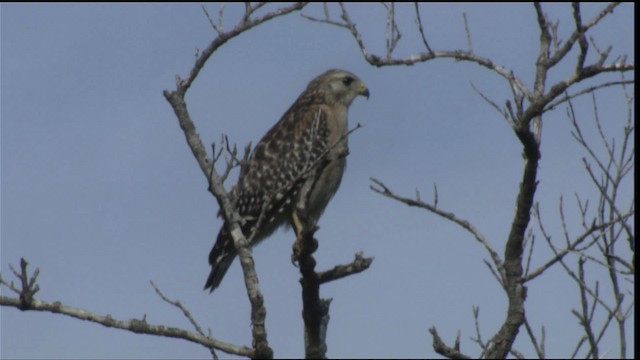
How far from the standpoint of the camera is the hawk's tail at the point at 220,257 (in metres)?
9.11

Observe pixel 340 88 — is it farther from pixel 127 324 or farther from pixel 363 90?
pixel 127 324

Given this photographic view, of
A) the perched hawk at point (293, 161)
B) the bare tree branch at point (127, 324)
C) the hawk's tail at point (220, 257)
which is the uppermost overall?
the perched hawk at point (293, 161)

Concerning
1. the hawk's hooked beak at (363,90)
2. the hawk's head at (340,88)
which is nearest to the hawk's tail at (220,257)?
the hawk's head at (340,88)

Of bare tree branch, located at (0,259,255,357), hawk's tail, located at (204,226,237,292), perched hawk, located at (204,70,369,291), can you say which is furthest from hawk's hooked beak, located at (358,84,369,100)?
bare tree branch, located at (0,259,255,357)

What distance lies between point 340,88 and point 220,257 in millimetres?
2613

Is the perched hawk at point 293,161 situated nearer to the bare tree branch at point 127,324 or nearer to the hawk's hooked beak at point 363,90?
the hawk's hooked beak at point 363,90

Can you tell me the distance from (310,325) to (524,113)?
5.84ft

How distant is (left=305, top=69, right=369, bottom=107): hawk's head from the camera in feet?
35.8

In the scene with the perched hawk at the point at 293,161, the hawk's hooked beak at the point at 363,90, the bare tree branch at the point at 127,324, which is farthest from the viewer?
the hawk's hooked beak at the point at 363,90

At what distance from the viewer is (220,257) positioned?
9109 millimetres

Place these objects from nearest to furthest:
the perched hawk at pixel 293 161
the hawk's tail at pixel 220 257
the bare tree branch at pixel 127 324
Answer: the bare tree branch at pixel 127 324, the hawk's tail at pixel 220 257, the perched hawk at pixel 293 161

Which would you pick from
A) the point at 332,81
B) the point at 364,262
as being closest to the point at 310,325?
the point at 364,262

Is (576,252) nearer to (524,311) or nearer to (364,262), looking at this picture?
(524,311)

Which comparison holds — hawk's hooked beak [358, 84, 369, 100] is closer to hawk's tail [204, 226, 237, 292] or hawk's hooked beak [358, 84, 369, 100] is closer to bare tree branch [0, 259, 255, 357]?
hawk's tail [204, 226, 237, 292]
